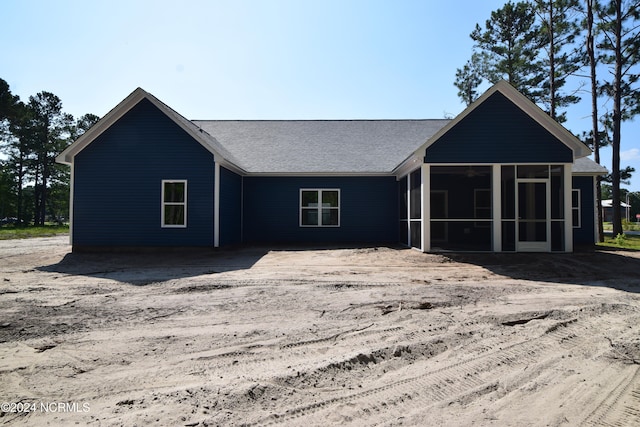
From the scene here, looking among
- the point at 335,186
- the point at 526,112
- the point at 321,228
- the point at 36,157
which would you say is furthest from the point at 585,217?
the point at 36,157

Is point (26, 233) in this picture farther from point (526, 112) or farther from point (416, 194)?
point (526, 112)

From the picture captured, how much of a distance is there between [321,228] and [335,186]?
190 centimetres

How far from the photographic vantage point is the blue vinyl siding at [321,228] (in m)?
16.2

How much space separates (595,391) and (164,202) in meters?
12.9

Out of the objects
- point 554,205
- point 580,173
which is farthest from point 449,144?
point 580,173

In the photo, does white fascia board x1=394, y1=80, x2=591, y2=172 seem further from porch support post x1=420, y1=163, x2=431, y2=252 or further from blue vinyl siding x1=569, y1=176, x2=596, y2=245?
blue vinyl siding x1=569, y1=176, x2=596, y2=245

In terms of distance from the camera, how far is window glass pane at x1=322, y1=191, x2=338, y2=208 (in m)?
16.3

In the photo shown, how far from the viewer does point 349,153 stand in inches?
683

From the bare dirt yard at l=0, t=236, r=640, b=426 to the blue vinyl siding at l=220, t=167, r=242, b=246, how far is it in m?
5.57

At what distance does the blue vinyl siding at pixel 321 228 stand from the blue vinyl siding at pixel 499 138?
4.62m

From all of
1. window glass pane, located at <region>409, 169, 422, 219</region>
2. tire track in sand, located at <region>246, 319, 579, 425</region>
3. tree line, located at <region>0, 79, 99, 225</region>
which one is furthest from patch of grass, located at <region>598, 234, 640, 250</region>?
tree line, located at <region>0, 79, 99, 225</region>

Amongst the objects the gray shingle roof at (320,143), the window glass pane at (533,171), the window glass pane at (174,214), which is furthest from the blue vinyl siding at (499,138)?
the window glass pane at (174,214)

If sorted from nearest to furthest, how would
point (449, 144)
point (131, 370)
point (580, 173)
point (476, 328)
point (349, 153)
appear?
point (131, 370), point (476, 328), point (449, 144), point (580, 173), point (349, 153)

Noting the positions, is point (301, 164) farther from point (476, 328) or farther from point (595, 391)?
point (595, 391)
